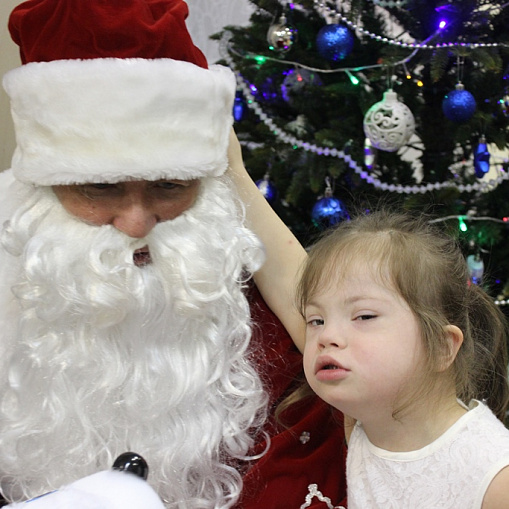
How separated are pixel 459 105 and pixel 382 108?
0.25 meters

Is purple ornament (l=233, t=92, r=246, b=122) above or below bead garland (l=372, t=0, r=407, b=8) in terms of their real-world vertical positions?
below

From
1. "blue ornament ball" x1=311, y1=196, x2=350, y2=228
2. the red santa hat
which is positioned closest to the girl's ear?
the red santa hat

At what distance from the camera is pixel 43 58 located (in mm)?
1381

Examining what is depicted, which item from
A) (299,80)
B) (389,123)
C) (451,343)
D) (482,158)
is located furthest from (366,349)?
(299,80)

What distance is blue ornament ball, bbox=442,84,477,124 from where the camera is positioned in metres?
2.40

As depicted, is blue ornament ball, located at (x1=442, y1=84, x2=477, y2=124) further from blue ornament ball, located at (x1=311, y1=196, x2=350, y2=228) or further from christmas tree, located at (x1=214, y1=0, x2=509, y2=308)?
blue ornament ball, located at (x1=311, y1=196, x2=350, y2=228)

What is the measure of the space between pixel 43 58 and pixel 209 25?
6.95 ft

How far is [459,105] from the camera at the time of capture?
240 cm

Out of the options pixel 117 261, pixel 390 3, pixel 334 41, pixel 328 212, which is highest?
pixel 390 3

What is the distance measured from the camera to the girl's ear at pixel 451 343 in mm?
1296

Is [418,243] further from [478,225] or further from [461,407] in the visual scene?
[478,225]

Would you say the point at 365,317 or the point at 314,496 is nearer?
the point at 365,317

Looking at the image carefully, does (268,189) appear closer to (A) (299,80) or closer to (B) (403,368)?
(A) (299,80)

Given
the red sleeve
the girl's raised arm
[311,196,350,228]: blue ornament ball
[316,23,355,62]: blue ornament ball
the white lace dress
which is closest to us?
the red sleeve
